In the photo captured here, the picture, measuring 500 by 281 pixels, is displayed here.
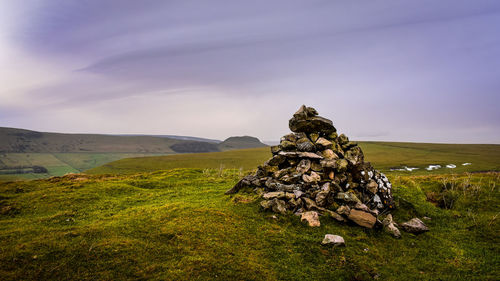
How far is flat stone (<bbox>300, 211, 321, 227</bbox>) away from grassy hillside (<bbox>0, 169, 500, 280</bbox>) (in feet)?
1.20

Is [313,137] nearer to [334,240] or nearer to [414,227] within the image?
[414,227]

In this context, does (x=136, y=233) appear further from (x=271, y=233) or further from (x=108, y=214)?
(x=271, y=233)

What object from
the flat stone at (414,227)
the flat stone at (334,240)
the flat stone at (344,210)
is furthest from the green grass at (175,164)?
the flat stone at (334,240)

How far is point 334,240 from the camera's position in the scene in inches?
390

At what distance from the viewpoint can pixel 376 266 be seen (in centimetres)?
886

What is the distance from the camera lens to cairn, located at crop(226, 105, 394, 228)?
12883mm

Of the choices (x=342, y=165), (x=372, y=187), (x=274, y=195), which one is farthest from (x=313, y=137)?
(x=274, y=195)

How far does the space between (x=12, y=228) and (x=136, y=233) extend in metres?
6.27

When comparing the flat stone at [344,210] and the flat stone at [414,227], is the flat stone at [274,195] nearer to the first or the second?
the flat stone at [344,210]

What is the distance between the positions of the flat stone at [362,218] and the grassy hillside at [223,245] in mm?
353

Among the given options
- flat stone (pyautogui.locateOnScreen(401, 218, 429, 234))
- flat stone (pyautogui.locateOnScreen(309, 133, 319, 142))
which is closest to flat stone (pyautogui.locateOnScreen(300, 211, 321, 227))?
flat stone (pyautogui.locateOnScreen(401, 218, 429, 234))

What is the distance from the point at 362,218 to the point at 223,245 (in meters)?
7.62

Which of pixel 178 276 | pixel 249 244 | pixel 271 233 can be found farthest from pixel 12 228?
pixel 271 233

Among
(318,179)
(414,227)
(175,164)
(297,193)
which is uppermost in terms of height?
(318,179)
